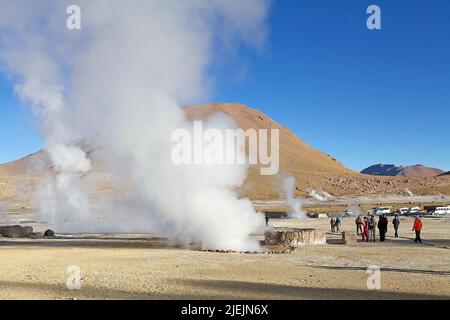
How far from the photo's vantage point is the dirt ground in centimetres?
1100

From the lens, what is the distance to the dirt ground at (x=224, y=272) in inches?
433

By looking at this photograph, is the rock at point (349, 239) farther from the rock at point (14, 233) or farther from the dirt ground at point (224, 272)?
the rock at point (14, 233)

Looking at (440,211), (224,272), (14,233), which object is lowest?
(224,272)

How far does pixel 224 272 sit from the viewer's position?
1430 centimetres

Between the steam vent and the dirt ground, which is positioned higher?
the steam vent

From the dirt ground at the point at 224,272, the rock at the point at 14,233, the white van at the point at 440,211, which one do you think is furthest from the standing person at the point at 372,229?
the white van at the point at 440,211

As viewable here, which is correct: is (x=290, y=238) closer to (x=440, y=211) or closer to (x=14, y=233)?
(x=14, y=233)

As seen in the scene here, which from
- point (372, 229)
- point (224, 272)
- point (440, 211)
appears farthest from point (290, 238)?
point (440, 211)

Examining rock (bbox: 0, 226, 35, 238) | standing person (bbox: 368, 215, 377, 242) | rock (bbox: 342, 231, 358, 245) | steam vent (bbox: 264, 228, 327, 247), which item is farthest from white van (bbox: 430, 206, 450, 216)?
rock (bbox: 0, 226, 35, 238)

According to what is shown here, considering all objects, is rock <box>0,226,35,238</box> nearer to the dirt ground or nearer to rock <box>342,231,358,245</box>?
the dirt ground
